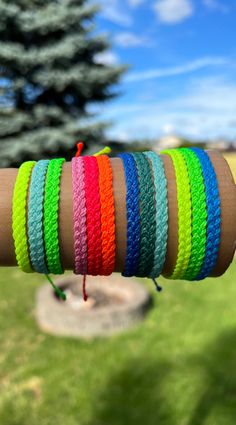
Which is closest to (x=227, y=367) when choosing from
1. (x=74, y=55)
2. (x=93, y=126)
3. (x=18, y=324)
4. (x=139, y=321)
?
(x=139, y=321)

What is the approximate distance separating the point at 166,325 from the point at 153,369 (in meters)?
0.94

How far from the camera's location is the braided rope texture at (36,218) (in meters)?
0.95

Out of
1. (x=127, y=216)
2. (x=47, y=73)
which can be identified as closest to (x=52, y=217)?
(x=127, y=216)

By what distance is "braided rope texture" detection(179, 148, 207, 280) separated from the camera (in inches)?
37.2

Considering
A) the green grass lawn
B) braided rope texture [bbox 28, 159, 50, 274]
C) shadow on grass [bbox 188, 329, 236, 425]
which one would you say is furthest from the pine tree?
braided rope texture [bbox 28, 159, 50, 274]

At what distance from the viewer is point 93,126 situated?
33.1 ft

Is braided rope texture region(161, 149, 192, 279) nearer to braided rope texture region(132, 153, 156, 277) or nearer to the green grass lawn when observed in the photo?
braided rope texture region(132, 153, 156, 277)

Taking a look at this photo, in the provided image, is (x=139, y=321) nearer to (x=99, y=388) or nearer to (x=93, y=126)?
(x=99, y=388)

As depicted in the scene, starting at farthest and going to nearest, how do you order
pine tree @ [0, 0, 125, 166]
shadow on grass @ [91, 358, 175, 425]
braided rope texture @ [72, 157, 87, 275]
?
pine tree @ [0, 0, 125, 166] < shadow on grass @ [91, 358, 175, 425] < braided rope texture @ [72, 157, 87, 275]

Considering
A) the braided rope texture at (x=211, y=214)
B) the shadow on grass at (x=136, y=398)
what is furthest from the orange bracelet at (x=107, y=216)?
the shadow on grass at (x=136, y=398)

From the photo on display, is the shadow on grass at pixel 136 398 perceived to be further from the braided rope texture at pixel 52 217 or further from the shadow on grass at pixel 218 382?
the braided rope texture at pixel 52 217

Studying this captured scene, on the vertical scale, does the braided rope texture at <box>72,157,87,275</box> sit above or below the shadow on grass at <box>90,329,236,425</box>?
above

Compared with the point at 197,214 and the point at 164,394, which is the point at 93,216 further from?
the point at 164,394

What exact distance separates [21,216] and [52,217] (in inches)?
2.7
